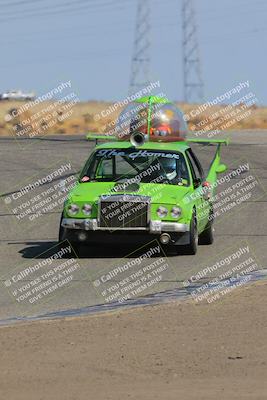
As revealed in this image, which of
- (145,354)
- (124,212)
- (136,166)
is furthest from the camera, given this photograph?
(136,166)

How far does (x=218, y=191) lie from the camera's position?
74.7 ft

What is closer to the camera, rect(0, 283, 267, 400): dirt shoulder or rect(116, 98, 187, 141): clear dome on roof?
rect(0, 283, 267, 400): dirt shoulder

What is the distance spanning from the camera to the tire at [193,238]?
14680mm

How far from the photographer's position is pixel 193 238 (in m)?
14.7

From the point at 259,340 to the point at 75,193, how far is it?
6.26 m

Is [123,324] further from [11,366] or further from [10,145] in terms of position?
[10,145]

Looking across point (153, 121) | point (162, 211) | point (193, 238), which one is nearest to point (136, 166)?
point (162, 211)

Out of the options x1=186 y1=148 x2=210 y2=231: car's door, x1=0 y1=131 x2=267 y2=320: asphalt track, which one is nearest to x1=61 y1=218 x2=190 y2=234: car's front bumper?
x1=0 y1=131 x2=267 y2=320: asphalt track

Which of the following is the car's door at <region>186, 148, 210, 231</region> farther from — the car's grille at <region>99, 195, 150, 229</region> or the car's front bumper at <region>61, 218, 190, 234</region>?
the car's grille at <region>99, 195, 150, 229</region>

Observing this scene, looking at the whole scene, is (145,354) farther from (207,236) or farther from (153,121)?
(153,121)

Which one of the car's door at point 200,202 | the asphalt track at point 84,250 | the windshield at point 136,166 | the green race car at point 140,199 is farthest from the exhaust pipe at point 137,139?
the asphalt track at point 84,250

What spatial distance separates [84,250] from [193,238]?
5.61ft

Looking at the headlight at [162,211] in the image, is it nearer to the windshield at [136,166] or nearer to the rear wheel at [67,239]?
the windshield at [136,166]

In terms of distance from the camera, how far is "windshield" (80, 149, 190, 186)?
1541cm
